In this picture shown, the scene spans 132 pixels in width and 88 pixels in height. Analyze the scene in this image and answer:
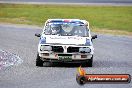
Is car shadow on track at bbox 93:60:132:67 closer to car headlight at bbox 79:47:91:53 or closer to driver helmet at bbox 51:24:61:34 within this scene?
car headlight at bbox 79:47:91:53

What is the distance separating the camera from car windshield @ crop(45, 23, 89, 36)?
66.6 ft

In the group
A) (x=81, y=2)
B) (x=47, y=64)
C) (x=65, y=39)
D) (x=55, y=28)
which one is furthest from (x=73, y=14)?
(x=65, y=39)

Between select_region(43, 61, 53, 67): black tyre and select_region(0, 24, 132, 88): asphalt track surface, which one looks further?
select_region(43, 61, 53, 67): black tyre

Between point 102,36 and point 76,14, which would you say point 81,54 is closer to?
point 102,36

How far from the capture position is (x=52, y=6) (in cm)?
5125

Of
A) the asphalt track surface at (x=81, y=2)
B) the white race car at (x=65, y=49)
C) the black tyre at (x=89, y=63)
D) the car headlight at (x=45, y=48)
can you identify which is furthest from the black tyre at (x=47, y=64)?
the asphalt track surface at (x=81, y=2)

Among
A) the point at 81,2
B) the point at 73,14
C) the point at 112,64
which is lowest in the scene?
the point at 81,2

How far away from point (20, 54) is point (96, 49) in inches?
153

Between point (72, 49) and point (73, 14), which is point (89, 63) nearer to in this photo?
point (72, 49)

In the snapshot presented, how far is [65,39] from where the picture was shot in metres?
19.5

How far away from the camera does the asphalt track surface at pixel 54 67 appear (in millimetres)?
15352

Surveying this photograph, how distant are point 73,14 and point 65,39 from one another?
25921 mm

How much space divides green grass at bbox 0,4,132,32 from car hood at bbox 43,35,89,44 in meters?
17.5

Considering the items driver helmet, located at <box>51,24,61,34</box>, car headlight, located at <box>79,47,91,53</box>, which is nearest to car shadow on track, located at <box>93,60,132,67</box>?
car headlight, located at <box>79,47,91,53</box>
